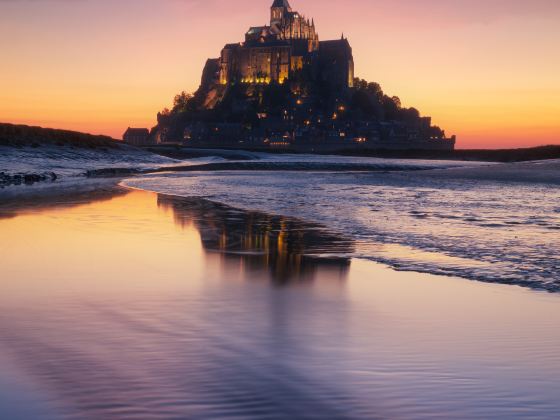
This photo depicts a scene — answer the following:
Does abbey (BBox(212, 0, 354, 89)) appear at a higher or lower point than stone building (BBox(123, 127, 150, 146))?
higher

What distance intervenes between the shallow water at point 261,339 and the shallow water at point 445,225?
2.39 feet

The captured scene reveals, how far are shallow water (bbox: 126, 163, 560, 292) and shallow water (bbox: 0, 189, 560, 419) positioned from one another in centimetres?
73

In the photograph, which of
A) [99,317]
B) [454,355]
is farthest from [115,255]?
[454,355]

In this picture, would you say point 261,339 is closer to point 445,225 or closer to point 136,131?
point 445,225

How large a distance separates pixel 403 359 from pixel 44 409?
7.09 ft

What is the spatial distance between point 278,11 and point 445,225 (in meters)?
153

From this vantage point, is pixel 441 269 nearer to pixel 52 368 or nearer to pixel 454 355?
pixel 454 355

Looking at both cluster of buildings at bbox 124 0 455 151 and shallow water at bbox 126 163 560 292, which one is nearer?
shallow water at bbox 126 163 560 292

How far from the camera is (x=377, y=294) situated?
6344 millimetres

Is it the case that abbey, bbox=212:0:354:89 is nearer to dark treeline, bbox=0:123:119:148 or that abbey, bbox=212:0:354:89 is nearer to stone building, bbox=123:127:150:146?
stone building, bbox=123:127:150:146

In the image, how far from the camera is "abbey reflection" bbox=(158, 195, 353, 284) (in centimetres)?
778

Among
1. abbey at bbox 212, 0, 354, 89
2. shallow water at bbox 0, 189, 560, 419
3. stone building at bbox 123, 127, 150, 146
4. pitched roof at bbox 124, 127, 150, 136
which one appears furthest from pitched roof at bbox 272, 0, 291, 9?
shallow water at bbox 0, 189, 560, 419

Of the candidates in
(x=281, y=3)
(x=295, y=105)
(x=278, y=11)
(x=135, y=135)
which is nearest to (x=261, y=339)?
(x=295, y=105)

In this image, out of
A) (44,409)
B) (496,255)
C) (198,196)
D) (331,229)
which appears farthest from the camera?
(198,196)
